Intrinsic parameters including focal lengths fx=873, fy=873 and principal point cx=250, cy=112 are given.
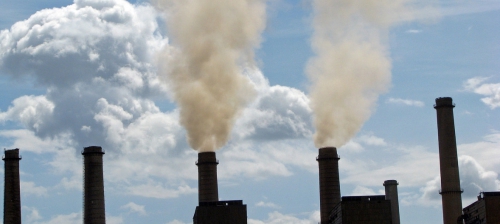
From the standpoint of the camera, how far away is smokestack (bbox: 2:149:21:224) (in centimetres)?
7588

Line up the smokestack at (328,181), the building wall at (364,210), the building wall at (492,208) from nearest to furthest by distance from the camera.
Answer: the building wall at (364,210)
the building wall at (492,208)
the smokestack at (328,181)

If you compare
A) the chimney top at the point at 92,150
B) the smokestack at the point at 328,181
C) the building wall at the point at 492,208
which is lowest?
the building wall at the point at 492,208

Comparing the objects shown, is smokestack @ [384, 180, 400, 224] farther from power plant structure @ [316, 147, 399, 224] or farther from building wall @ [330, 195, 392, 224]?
building wall @ [330, 195, 392, 224]

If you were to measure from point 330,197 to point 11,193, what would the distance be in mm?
28533

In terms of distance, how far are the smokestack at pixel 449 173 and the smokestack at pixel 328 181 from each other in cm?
861

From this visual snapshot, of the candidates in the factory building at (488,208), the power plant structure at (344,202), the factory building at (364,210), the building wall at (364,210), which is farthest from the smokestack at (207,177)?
the factory building at (488,208)

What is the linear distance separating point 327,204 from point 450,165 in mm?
10447

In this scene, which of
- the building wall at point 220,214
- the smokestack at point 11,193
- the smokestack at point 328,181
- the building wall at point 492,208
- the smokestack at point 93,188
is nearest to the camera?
the building wall at point 492,208

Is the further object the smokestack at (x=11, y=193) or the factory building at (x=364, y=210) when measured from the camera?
the smokestack at (x=11, y=193)

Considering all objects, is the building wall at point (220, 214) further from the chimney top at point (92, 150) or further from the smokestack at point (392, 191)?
the smokestack at point (392, 191)

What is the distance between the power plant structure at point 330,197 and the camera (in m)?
58.5

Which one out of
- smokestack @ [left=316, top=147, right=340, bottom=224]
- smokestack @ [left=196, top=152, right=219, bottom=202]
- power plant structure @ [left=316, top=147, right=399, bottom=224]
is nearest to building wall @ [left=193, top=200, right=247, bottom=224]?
smokestack @ [left=196, top=152, right=219, bottom=202]

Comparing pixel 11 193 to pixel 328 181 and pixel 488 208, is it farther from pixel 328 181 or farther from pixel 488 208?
pixel 488 208

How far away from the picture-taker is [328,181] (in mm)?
67125
